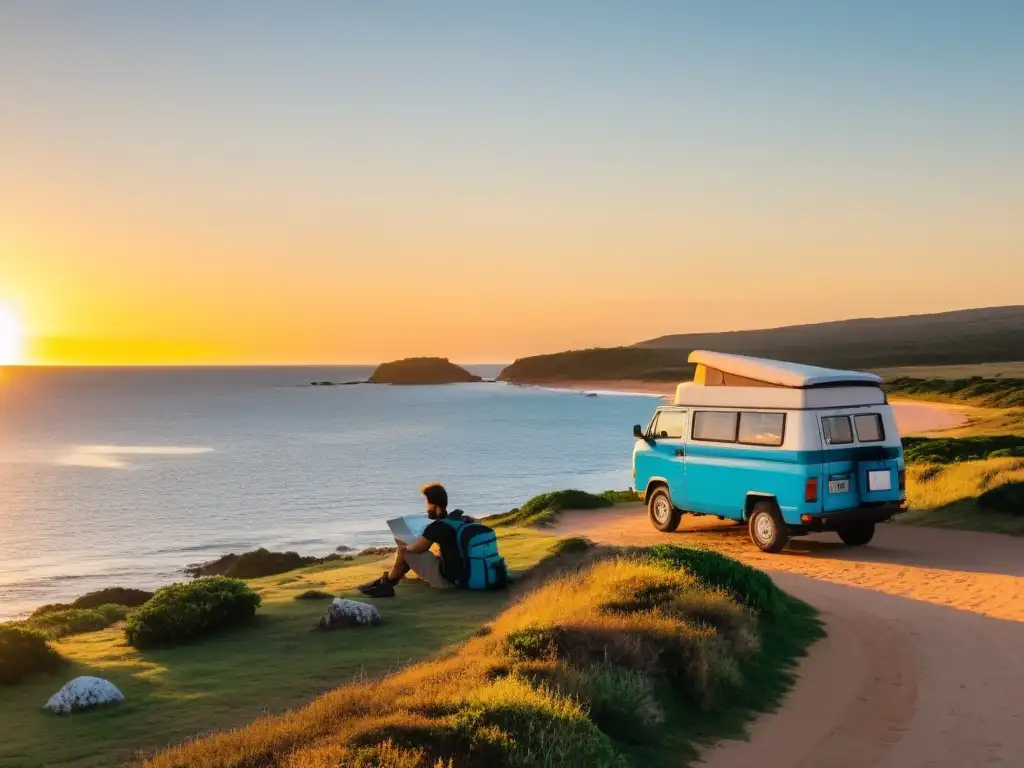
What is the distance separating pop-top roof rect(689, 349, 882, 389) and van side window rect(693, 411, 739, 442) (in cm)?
93

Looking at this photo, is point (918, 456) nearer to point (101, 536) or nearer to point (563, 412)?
point (101, 536)

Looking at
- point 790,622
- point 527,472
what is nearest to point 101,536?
point 527,472

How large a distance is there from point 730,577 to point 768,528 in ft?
22.4

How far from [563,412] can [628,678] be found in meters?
126

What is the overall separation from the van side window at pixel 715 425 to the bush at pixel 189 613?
36.0 ft

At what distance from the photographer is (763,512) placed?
1919cm

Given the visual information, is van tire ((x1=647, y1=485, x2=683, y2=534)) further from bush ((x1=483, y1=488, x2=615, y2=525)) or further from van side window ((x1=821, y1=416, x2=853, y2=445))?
bush ((x1=483, y1=488, x2=615, y2=525))

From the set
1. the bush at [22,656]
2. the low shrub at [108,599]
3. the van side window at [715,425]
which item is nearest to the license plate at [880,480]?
the van side window at [715,425]

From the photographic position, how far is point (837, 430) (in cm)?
1833

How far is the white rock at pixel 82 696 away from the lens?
8.62m

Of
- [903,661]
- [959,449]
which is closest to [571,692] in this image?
[903,661]

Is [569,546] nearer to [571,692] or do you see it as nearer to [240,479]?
[571,692]

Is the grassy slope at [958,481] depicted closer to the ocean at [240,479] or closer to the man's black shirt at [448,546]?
the man's black shirt at [448,546]

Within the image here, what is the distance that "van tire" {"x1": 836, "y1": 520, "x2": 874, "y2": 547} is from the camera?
20.2 m
